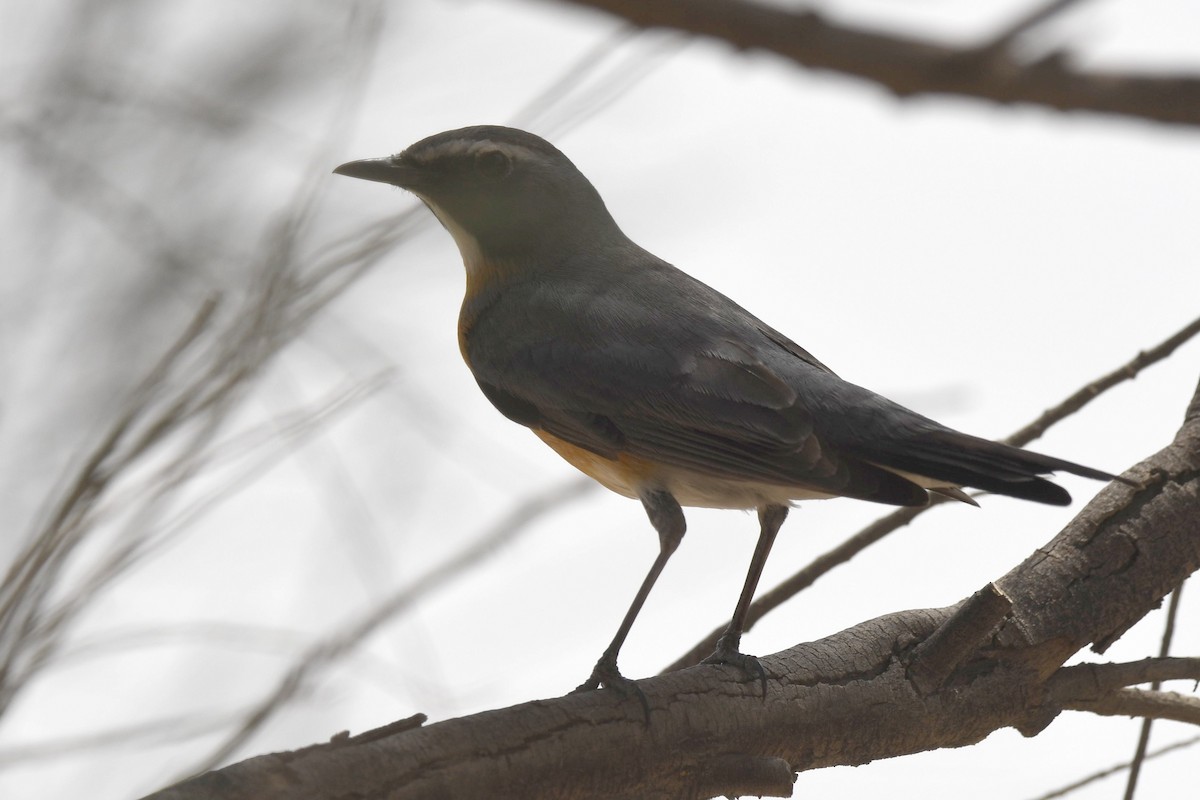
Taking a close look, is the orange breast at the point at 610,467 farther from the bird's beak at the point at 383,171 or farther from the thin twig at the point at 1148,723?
the thin twig at the point at 1148,723

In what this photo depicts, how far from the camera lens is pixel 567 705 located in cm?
355

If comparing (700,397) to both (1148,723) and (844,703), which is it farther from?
(1148,723)

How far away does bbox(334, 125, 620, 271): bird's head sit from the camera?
17.3ft

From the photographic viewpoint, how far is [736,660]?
12.7 feet

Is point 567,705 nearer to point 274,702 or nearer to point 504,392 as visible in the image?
point 274,702

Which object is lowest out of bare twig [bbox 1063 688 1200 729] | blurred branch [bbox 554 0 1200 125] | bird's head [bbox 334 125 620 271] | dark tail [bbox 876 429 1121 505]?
blurred branch [bbox 554 0 1200 125]

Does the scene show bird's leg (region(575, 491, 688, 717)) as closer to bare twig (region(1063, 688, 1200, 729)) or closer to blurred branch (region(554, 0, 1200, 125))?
bare twig (region(1063, 688, 1200, 729))

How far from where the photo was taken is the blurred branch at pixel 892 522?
4422 mm

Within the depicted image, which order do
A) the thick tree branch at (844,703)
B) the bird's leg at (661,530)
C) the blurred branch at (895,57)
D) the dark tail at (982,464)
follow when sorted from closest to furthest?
the blurred branch at (895,57)
the thick tree branch at (844,703)
the dark tail at (982,464)
the bird's leg at (661,530)

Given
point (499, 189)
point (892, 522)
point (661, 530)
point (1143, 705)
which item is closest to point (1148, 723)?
point (1143, 705)

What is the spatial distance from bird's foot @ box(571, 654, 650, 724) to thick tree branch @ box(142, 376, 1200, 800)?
0.03 m

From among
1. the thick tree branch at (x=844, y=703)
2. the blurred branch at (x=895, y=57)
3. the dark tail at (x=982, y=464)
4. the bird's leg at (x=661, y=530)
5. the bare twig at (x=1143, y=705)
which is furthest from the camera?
the bird's leg at (x=661, y=530)

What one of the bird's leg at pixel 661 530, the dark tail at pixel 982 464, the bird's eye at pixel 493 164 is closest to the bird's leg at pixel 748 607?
the bird's leg at pixel 661 530

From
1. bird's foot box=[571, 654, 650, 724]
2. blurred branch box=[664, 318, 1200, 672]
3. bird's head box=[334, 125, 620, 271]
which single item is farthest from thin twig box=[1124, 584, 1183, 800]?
bird's head box=[334, 125, 620, 271]
